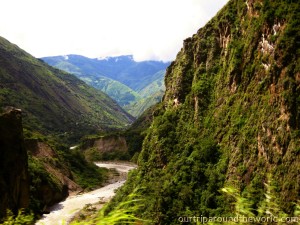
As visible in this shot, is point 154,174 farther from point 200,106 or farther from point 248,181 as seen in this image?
point 248,181

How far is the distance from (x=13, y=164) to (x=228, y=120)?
3044 centimetres

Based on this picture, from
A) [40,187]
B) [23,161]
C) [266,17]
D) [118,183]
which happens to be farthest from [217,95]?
[118,183]

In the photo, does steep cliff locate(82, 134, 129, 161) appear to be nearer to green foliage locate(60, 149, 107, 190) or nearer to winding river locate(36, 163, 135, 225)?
green foliage locate(60, 149, 107, 190)

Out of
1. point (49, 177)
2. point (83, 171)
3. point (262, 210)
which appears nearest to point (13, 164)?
point (49, 177)

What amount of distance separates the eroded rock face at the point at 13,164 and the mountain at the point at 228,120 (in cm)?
1460

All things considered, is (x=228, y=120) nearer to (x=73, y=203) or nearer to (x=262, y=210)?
(x=73, y=203)

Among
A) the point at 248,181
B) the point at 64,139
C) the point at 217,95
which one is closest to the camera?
the point at 248,181

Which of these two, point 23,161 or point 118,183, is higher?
point 23,161

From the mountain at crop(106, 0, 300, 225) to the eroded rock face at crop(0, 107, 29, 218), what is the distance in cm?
1460

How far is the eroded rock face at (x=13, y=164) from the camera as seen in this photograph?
45.2m

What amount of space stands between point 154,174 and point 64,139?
125276 mm

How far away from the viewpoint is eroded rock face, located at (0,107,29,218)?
4525 cm

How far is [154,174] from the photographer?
6378 centimetres

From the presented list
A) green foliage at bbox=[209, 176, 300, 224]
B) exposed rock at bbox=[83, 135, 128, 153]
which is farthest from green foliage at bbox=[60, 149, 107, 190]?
green foliage at bbox=[209, 176, 300, 224]
